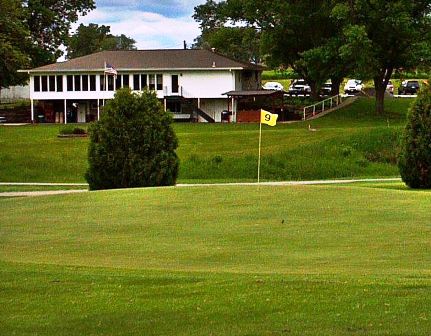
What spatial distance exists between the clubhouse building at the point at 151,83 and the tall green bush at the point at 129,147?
1793 inches

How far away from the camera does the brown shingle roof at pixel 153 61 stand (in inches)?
3091

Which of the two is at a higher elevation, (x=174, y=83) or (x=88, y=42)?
(x=88, y=42)

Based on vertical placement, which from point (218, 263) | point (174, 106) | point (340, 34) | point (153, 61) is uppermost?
point (340, 34)

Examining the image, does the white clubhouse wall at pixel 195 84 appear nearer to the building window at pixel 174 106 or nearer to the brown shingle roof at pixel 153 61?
the brown shingle roof at pixel 153 61

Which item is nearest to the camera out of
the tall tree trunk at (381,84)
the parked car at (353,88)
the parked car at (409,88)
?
the tall tree trunk at (381,84)

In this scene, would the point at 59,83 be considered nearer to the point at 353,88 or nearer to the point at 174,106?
the point at 174,106

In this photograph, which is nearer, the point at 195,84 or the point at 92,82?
the point at 195,84

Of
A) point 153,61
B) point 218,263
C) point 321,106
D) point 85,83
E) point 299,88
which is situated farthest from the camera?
point 299,88

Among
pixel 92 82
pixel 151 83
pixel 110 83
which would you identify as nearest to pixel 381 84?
pixel 151 83

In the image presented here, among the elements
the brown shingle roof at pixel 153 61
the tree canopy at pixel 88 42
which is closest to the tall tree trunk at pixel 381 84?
the brown shingle roof at pixel 153 61

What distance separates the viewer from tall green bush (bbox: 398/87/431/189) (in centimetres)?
3272

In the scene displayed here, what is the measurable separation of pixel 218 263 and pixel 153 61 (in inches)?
2645

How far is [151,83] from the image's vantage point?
79.1m

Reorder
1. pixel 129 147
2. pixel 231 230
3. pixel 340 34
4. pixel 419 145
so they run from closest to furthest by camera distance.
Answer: pixel 231 230 → pixel 129 147 → pixel 419 145 → pixel 340 34
